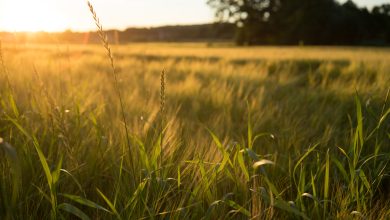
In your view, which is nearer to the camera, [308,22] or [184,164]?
[184,164]

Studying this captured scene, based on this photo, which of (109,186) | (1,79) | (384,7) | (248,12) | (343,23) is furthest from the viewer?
(384,7)

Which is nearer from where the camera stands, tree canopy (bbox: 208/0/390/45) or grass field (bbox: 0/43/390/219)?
grass field (bbox: 0/43/390/219)

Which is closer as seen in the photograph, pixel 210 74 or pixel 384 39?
pixel 210 74

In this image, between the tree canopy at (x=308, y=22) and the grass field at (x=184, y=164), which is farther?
the tree canopy at (x=308, y=22)

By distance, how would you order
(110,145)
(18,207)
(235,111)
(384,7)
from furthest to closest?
(384,7)
(235,111)
(110,145)
(18,207)

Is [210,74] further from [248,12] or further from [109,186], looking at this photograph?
[248,12]

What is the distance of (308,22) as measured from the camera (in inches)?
1180

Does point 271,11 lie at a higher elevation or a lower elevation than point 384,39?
higher

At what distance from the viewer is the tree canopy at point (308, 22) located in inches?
1190

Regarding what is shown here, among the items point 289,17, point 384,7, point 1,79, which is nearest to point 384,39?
point 384,7

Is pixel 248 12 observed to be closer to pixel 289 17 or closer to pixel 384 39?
pixel 289 17

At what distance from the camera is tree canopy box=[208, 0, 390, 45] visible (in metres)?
30.2

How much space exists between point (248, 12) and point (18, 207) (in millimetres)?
34477

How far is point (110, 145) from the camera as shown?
1157 mm
